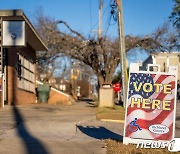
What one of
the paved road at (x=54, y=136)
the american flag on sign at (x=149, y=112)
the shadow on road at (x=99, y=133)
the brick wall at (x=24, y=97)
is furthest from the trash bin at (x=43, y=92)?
the american flag on sign at (x=149, y=112)

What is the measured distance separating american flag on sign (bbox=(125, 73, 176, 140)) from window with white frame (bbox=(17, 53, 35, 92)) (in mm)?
16538

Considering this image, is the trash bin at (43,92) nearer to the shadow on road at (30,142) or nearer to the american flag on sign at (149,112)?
the shadow on road at (30,142)

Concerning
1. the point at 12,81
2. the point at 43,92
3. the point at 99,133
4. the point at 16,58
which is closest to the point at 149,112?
the point at 99,133

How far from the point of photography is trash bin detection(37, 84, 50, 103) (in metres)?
30.2

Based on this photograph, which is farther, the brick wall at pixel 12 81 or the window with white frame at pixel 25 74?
the window with white frame at pixel 25 74

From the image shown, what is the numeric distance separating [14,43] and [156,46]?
16.8m

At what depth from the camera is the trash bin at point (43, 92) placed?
30.2 m

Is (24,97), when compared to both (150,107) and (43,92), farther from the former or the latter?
(150,107)

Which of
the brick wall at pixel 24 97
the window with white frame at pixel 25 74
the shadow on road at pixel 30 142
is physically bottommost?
the shadow on road at pixel 30 142

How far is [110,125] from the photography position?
43.4 ft

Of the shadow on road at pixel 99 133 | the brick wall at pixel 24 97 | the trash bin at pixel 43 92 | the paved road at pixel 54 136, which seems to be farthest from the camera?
the trash bin at pixel 43 92


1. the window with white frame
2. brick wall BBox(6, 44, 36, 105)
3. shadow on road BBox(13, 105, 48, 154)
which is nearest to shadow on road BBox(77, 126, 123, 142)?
shadow on road BBox(13, 105, 48, 154)

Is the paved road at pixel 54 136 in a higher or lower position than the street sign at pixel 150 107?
lower

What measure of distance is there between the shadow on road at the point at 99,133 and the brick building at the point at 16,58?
27.0 feet
